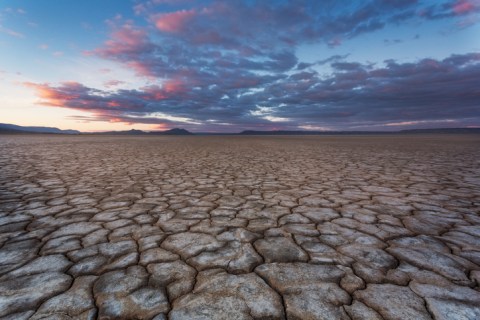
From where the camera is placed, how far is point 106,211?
2691 mm

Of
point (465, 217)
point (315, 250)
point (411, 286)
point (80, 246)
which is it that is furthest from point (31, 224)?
point (465, 217)

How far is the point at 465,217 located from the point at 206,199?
2.60m

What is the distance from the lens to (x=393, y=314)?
1188 millimetres

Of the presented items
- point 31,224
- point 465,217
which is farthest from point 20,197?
point 465,217

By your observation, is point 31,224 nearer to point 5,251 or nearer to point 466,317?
point 5,251

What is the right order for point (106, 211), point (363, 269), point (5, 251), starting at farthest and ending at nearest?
point (106, 211)
point (5, 251)
point (363, 269)

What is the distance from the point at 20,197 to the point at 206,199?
226 cm

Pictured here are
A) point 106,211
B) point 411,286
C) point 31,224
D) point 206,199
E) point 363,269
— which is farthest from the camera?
point 206,199

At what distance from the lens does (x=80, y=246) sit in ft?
6.15

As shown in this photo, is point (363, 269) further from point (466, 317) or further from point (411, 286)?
point (466, 317)

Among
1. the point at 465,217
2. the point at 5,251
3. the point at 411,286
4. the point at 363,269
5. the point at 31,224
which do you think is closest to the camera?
the point at 411,286

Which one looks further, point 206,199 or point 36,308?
point 206,199

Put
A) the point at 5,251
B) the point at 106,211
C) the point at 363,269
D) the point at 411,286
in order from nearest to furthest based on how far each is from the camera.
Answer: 1. the point at 411,286
2. the point at 363,269
3. the point at 5,251
4. the point at 106,211

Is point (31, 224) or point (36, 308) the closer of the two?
point (36, 308)
